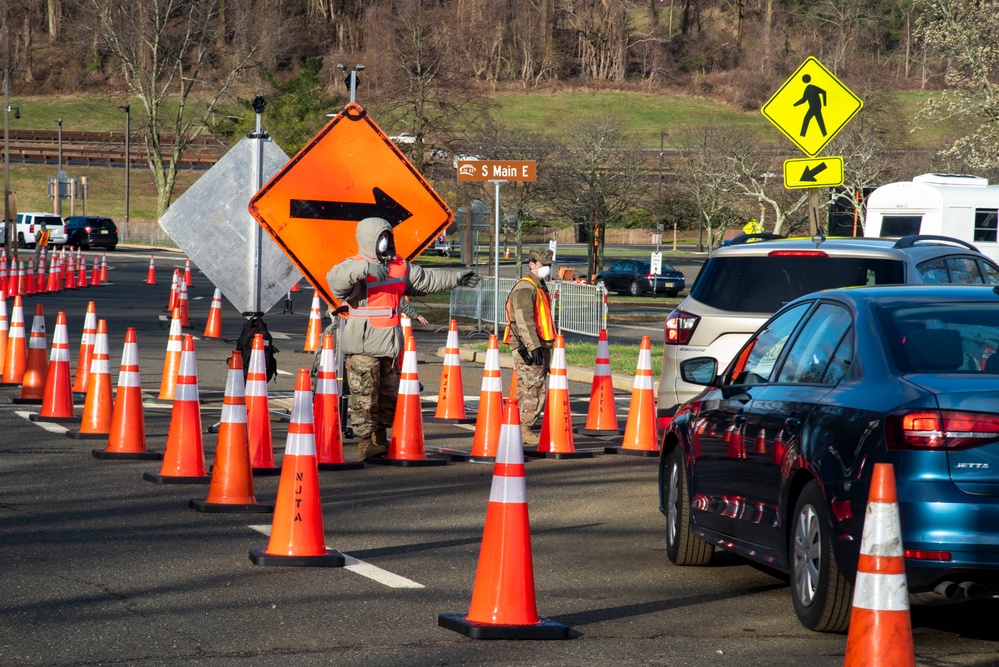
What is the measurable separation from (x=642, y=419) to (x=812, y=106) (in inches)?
189

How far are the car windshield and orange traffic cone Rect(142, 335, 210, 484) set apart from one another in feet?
16.2

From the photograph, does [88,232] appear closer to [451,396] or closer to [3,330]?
[3,330]

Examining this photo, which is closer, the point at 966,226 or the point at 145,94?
the point at 966,226

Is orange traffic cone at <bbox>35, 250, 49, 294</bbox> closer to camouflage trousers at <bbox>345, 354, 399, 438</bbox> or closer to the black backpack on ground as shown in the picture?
the black backpack on ground

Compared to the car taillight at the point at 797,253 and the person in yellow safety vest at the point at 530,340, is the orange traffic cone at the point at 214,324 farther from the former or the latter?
the car taillight at the point at 797,253

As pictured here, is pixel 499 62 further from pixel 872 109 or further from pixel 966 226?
pixel 966 226

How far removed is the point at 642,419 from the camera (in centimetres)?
1242

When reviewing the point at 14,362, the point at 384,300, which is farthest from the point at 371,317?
the point at 14,362

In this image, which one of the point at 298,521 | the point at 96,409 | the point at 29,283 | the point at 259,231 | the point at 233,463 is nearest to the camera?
the point at 298,521

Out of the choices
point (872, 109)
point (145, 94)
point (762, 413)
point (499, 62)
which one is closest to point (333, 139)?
point (762, 413)

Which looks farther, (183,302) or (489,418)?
(183,302)

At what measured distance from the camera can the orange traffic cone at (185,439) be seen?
9469 millimetres

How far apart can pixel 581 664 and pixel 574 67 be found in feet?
456

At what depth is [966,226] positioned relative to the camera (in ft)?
97.8
